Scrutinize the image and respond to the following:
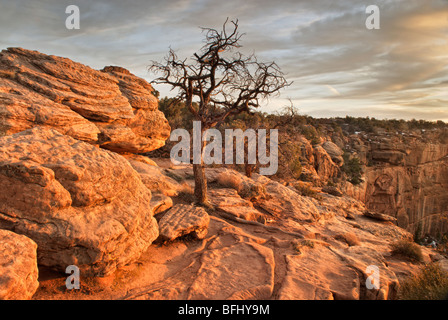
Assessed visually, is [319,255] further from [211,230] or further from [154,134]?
[154,134]

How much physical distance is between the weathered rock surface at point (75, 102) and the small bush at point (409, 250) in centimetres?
998

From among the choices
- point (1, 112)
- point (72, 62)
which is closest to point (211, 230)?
point (1, 112)

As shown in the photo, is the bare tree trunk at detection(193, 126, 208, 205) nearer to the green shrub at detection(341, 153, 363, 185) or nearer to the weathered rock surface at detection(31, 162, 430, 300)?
the weathered rock surface at detection(31, 162, 430, 300)

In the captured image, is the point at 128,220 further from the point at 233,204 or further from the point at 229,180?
the point at 229,180

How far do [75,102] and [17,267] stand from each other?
6.69 metres

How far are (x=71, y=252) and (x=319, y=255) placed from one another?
5.20 metres

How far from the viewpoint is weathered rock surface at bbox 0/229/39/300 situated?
121 inches

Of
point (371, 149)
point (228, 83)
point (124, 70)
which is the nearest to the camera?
point (228, 83)

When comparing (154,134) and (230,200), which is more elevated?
(154,134)

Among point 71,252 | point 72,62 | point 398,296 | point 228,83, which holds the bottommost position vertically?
point 398,296

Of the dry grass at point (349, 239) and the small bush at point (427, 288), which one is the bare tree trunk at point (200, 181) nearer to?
the dry grass at point (349, 239)

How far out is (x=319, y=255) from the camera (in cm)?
637

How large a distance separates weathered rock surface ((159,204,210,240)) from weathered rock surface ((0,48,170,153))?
4045 millimetres

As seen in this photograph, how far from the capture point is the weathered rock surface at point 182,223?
20.0ft
